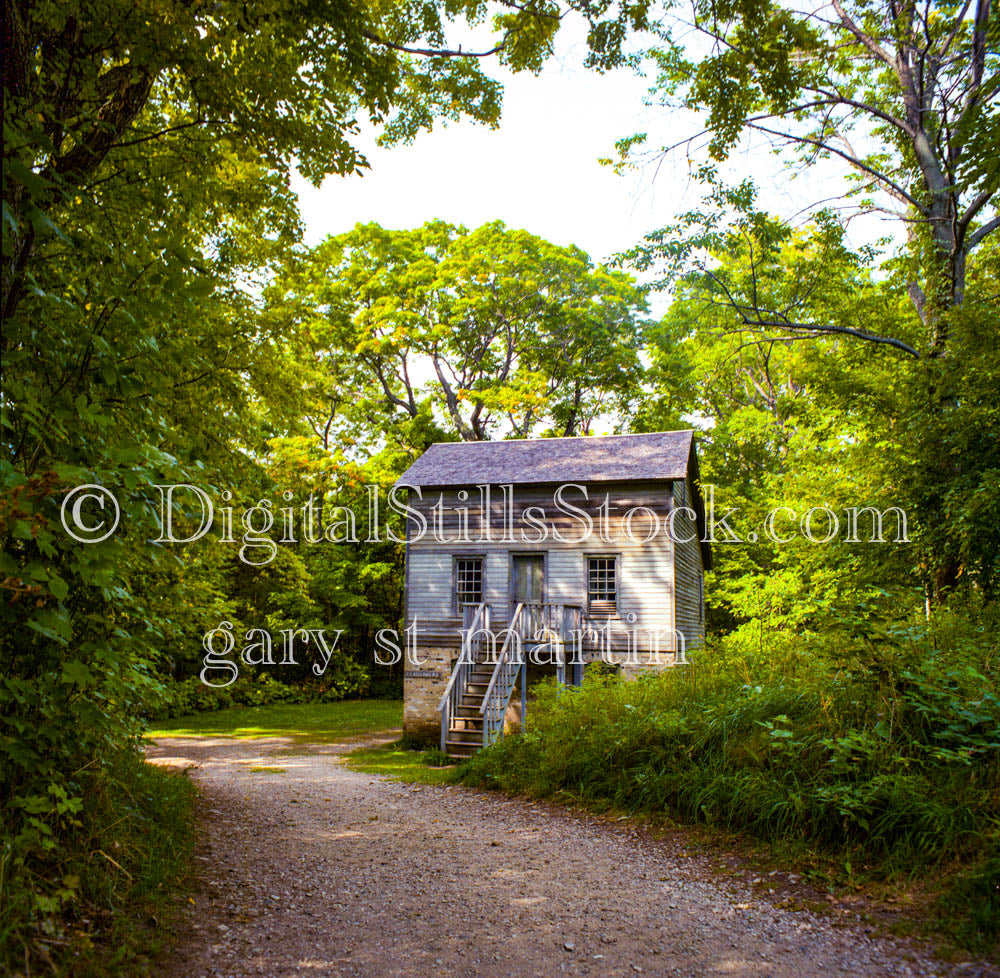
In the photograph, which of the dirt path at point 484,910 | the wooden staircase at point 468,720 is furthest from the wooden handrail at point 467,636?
the dirt path at point 484,910

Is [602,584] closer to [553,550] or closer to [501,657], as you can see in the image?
[553,550]

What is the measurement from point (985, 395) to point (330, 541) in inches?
846

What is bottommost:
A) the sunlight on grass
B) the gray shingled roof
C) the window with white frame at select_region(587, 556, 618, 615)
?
the sunlight on grass

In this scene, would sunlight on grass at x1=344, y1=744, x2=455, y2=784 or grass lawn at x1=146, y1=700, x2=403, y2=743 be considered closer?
sunlight on grass at x1=344, y1=744, x2=455, y2=784

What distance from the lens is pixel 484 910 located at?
455 centimetres

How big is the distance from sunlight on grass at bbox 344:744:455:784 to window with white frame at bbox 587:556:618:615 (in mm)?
5071

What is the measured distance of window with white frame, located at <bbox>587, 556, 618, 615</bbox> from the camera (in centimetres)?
1619

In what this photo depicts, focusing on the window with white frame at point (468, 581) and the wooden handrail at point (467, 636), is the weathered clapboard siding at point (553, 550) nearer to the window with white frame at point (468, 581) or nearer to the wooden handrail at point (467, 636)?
the window with white frame at point (468, 581)

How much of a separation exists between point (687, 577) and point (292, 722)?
1142cm

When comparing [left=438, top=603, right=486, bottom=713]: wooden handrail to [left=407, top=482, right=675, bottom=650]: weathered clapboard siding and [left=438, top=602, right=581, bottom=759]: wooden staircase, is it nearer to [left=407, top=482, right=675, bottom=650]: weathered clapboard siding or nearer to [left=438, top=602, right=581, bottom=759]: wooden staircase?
[left=438, top=602, right=581, bottom=759]: wooden staircase

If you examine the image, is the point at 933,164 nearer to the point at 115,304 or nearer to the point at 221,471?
the point at 221,471

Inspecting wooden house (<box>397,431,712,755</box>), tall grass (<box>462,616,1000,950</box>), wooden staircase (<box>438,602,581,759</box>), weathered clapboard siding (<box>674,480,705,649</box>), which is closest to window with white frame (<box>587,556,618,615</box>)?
wooden house (<box>397,431,712,755</box>)

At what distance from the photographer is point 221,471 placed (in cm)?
789

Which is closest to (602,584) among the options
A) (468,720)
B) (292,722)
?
(468,720)
